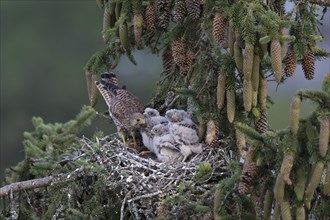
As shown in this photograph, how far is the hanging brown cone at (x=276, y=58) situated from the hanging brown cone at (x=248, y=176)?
31.3 inches

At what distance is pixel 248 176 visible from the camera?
5.81 meters

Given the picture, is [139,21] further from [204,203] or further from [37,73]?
[37,73]

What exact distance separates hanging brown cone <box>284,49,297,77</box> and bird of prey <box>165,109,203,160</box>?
97 cm

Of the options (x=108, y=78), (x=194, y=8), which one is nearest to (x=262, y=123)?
(x=194, y=8)

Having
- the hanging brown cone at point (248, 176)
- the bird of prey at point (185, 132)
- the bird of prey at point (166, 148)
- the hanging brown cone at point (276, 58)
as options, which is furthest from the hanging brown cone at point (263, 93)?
the hanging brown cone at point (248, 176)

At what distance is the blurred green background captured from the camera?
1064 inches

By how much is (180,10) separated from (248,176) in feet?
5.36

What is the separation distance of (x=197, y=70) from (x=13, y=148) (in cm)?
1833

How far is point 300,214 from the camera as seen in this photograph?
18.3 ft

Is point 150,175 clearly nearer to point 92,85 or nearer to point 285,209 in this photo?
point 92,85

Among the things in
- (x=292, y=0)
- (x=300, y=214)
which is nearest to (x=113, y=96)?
(x=292, y=0)

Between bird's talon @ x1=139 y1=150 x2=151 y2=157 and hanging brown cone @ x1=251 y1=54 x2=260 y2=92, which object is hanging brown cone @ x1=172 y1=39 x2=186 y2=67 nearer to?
hanging brown cone @ x1=251 y1=54 x2=260 y2=92

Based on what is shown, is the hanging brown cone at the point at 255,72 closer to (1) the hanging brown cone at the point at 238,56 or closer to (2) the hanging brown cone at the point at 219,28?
(1) the hanging brown cone at the point at 238,56

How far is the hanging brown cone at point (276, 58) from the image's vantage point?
6426 mm
